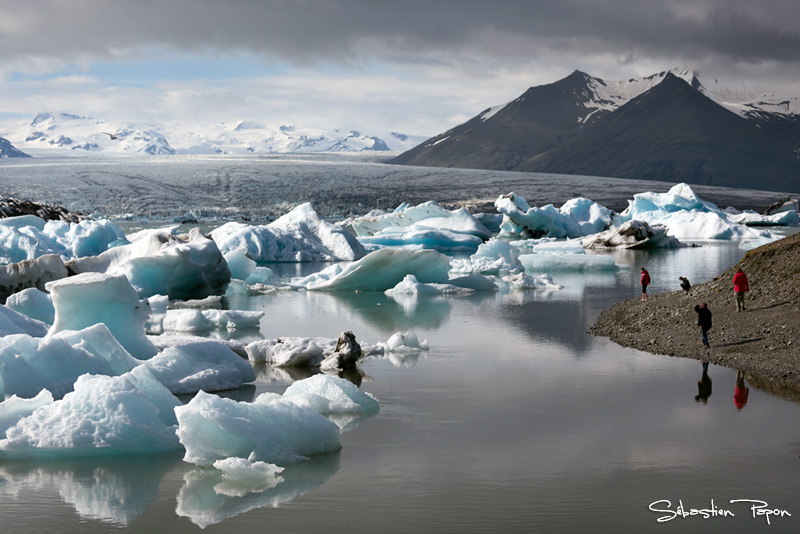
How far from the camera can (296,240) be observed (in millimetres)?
24469

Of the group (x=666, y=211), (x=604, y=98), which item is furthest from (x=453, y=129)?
(x=666, y=211)

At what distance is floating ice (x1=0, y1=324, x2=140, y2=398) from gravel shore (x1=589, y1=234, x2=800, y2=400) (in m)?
5.55

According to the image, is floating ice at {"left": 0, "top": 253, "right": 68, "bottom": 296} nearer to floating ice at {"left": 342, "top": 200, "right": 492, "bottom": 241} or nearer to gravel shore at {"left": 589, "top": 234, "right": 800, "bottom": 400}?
gravel shore at {"left": 589, "top": 234, "right": 800, "bottom": 400}

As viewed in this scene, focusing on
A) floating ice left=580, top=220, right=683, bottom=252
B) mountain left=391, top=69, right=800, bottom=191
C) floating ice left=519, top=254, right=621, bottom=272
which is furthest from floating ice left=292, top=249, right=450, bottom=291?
mountain left=391, top=69, right=800, bottom=191

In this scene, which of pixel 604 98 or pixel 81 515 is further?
pixel 604 98

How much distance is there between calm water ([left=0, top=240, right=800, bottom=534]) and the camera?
4.64 meters

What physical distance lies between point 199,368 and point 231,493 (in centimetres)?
304

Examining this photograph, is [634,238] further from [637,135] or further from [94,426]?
[637,135]

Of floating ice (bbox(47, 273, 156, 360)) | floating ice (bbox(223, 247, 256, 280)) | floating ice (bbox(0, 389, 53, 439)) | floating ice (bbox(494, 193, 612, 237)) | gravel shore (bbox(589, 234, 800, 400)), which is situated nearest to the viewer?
floating ice (bbox(0, 389, 53, 439))

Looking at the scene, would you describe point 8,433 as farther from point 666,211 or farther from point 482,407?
point 666,211

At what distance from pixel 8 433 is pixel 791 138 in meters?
126

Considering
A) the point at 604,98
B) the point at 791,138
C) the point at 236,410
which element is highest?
the point at 604,98

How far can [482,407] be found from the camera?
7.04m

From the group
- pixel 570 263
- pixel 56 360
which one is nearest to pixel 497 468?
pixel 56 360
